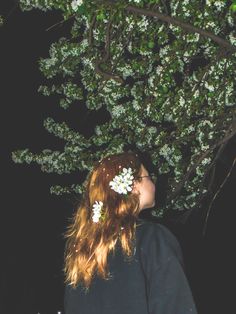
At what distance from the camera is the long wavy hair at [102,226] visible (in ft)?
8.34

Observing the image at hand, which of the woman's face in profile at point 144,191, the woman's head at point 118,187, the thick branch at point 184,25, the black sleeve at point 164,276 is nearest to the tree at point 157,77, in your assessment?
the thick branch at point 184,25

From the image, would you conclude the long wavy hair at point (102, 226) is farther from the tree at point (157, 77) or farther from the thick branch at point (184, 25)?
the thick branch at point (184, 25)

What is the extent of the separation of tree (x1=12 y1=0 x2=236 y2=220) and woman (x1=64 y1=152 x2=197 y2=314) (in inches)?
87.2

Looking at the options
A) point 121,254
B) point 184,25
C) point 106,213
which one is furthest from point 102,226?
point 184,25

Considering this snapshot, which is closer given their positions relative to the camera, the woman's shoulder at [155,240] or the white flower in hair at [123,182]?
the woman's shoulder at [155,240]

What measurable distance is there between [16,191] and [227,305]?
6923 mm

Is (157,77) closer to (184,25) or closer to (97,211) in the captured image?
(184,25)

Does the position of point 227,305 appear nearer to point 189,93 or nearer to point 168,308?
point 189,93

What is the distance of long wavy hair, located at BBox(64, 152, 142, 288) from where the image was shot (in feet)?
8.34

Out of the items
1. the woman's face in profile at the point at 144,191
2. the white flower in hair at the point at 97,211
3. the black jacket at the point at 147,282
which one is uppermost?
the woman's face in profile at the point at 144,191

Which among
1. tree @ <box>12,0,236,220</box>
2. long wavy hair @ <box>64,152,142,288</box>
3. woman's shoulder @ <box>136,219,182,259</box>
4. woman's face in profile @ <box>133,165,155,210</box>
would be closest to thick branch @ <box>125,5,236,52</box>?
tree @ <box>12,0,236,220</box>

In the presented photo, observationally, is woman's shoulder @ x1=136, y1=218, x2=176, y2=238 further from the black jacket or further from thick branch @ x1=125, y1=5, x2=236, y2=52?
thick branch @ x1=125, y1=5, x2=236, y2=52

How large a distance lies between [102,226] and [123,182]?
0.24 meters

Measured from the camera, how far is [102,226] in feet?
8.60
